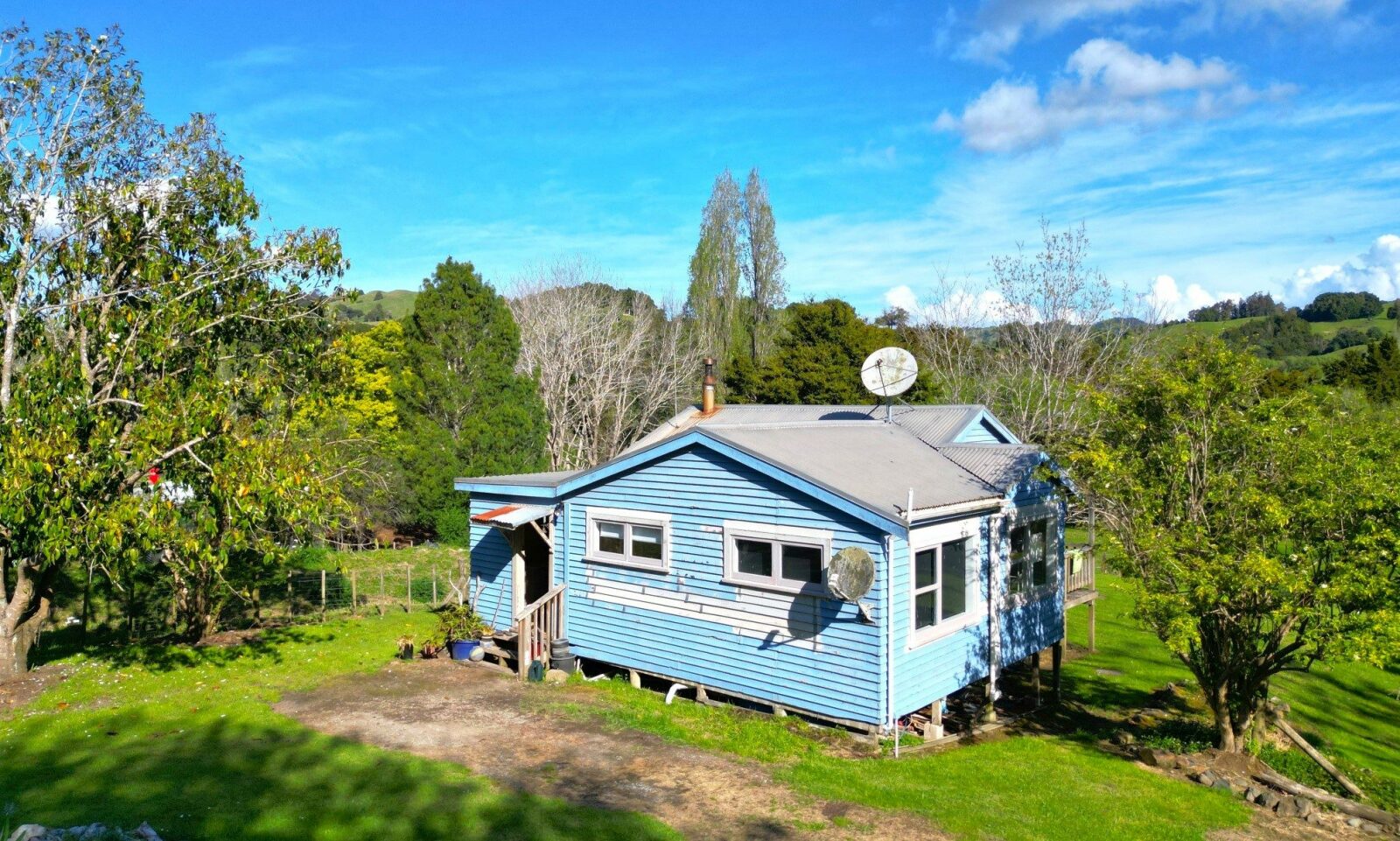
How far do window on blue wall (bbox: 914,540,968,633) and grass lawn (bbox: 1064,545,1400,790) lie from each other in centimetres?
230

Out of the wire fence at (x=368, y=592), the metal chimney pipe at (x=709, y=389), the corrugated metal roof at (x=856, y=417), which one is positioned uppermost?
the metal chimney pipe at (x=709, y=389)

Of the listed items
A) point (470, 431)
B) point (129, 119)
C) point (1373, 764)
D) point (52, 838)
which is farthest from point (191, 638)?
point (1373, 764)

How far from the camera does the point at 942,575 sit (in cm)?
1280

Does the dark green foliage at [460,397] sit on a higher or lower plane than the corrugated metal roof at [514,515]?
higher

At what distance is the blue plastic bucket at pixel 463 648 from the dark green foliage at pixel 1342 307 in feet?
322

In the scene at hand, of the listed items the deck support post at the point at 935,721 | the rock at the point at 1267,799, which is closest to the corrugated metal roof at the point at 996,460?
the deck support post at the point at 935,721

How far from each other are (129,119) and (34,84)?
1.13m

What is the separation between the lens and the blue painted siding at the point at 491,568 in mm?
16734

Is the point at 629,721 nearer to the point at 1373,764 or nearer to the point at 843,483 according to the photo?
the point at 843,483

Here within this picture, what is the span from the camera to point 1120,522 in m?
12.7

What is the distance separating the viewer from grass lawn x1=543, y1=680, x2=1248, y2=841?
9.52 meters

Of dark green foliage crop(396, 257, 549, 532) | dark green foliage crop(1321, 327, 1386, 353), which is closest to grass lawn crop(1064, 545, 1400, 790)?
dark green foliage crop(396, 257, 549, 532)

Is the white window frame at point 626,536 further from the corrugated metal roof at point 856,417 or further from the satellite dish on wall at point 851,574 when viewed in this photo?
the satellite dish on wall at point 851,574

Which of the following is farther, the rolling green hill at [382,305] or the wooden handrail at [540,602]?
the rolling green hill at [382,305]
